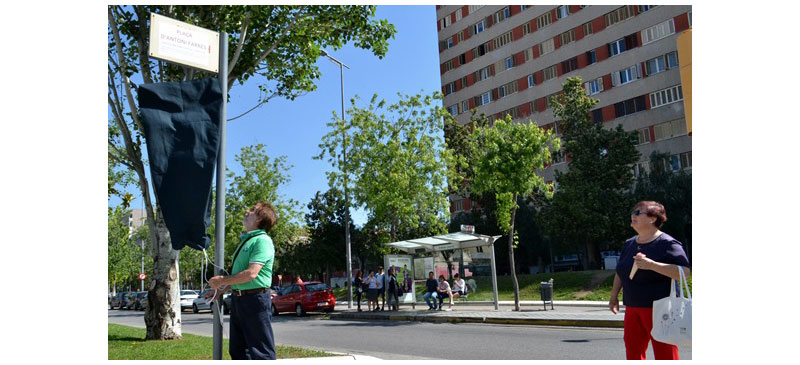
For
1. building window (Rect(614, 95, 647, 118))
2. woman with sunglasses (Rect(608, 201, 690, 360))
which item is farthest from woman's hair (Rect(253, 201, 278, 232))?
building window (Rect(614, 95, 647, 118))

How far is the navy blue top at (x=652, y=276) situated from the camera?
4066 mm

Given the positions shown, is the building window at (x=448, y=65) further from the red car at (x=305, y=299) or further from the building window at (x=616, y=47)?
the red car at (x=305, y=299)

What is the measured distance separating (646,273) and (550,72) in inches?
1672

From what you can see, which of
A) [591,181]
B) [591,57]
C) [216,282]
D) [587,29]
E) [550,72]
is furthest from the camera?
[550,72]

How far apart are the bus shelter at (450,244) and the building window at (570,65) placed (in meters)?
26.1

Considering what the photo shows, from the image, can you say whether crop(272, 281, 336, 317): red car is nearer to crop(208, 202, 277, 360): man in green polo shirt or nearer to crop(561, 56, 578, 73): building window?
crop(208, 202, 277, 360): man in green polo shirt

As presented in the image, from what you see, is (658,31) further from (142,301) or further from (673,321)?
(673,321)

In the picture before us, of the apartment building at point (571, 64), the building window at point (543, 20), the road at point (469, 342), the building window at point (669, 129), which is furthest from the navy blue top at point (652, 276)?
the building window at point (543, 20)

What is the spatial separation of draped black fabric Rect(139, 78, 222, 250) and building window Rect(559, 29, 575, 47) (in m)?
42.0

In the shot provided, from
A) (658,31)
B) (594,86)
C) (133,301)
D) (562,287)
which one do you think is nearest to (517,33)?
(594,86)

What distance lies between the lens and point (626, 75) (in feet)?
131

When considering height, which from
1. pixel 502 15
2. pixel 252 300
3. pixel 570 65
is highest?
pixel 502 15

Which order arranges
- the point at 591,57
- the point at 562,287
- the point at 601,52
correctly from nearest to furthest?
the point at 562,287 → the point at 601,52 → the point at 591,57
